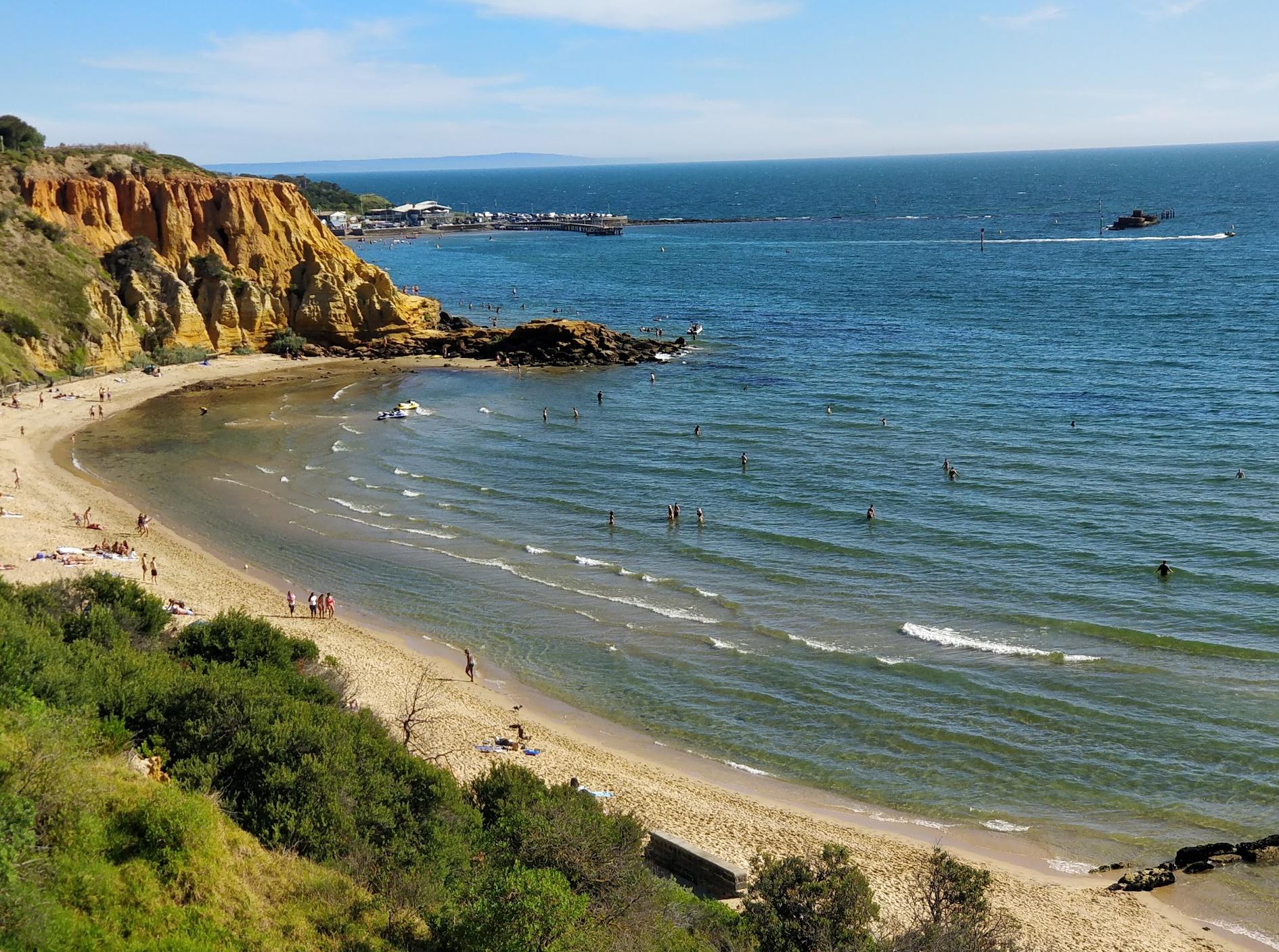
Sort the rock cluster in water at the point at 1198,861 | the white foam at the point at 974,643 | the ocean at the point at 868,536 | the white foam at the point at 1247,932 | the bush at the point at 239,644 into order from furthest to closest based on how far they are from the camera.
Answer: the white foam at the point at 974,643 → the ocean at the point at 868,536 → the bush at the point at 239,644 → the rock cluster in water at the point at 1198,861 → the white foam at the point at 1247,932

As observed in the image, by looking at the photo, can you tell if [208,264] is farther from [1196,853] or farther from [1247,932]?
[1247,932]

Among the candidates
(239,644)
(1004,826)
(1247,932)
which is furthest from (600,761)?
(1247,932)

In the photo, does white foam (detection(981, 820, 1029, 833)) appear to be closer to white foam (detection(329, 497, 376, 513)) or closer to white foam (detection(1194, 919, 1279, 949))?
white foam (detection(1194, 919, 1279, 949))

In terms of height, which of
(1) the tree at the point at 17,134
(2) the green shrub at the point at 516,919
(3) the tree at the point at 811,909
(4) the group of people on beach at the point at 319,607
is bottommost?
(4) the group of people on beach at the point at 319,607

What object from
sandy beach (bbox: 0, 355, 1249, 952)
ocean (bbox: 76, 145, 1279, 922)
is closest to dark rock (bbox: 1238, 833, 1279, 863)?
ocean (bbox: 76, 145, 1279, 922)

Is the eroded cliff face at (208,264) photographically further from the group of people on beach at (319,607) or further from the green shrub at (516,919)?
the green shrub at (516,919)

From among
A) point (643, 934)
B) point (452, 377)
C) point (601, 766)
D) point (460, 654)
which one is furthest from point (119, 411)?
point (643, 934)

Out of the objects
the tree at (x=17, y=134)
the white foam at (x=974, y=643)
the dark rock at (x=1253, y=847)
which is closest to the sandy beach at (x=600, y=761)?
the dark rock at (x=1253, y=847)

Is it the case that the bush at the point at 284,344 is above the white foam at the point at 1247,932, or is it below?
above
